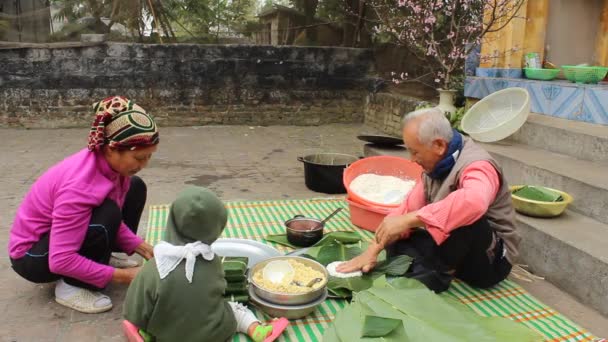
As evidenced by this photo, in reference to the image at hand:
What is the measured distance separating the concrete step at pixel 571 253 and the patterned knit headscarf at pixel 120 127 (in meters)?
2.06

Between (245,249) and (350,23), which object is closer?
(245,249)

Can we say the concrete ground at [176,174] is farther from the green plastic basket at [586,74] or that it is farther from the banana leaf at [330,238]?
the green plastic basket at [586,74]

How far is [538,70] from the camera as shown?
4363mm

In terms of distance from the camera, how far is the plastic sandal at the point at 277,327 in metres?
1.90

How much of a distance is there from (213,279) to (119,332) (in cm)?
65

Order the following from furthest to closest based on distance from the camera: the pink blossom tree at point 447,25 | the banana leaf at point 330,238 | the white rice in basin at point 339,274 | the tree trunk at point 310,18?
the tree trunk at point 310,18
the pink blossom tree at point 447,25
the banana leaf at point 330,238
the white rice in basin at point 339,274

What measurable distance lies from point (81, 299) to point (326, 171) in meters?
2.24

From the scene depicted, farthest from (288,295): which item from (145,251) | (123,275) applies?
(145,251)

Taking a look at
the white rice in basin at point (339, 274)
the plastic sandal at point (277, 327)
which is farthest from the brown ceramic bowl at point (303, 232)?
the plastic sandal at point (277, 327)

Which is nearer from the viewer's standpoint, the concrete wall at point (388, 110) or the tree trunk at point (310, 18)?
the concrete wall at point (388, 110)

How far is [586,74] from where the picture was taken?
398cm

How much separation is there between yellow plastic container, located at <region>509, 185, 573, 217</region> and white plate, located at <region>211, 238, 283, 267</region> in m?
→ 1.42

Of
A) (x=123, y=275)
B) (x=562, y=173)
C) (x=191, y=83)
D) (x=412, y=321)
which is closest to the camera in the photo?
(x=412, y=321)

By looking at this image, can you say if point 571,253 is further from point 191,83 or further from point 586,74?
point 191,83
